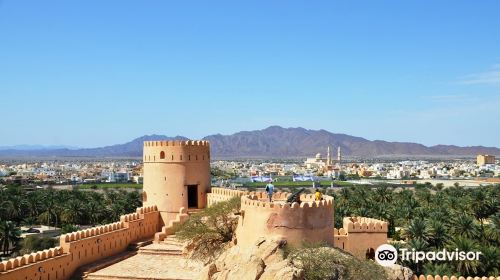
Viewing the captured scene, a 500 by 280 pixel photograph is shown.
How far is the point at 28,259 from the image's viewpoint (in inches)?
599

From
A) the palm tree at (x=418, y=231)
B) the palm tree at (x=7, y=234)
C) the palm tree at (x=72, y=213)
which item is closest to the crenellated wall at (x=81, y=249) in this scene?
the palm tree at (x=418, y=231)

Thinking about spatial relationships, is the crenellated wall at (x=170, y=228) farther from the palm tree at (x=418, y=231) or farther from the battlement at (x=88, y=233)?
the palm tree at (x=418, y=231)

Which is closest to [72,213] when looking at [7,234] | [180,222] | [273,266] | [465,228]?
[7,234]

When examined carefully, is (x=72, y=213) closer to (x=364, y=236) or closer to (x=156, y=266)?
(x=156, y=266)

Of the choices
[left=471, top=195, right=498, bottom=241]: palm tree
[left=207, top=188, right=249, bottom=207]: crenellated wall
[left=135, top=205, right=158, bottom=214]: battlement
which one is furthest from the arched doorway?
[left=471, top=195, right=498, bottom=241]: palm tree

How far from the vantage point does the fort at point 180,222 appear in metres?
14.7

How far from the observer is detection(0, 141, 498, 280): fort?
14.7 meters

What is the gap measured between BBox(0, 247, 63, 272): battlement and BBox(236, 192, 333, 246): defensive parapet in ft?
19.2

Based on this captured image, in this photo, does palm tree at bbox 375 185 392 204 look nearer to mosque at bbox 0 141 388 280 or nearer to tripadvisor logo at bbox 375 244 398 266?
mosque at bbox 0 141 388 280

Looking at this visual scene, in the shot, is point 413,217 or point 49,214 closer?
point 413,217

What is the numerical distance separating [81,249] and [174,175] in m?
5.24

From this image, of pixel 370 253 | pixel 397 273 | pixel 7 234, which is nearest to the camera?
pixel 397 273

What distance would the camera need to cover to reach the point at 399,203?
43.6 meters

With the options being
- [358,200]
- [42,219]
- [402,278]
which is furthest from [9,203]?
[402,278]
